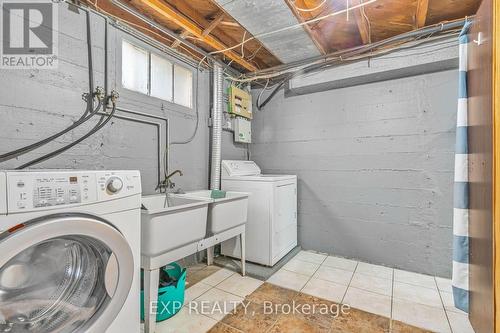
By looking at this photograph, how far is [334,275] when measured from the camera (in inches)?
85.7

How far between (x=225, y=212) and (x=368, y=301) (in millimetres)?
1269

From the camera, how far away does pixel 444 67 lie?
2.10 m

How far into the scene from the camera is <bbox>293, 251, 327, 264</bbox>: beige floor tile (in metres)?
2.51

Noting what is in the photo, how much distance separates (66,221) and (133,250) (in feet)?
1.18

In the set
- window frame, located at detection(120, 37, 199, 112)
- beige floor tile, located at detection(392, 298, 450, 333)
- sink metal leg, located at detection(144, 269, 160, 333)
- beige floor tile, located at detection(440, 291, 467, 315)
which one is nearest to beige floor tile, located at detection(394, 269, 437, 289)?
beige floor tile, located at detection(440, 291, 467, 315)

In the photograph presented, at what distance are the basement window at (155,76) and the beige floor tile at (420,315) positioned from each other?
2.45 meters

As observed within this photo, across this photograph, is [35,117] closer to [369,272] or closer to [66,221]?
[66,221]

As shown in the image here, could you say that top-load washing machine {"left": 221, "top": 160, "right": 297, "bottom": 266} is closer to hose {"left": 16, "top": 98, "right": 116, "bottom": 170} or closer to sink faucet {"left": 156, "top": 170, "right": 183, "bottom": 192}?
sink faucet {"left": 156, "top": 170, "right": 183, "bottom": 192}

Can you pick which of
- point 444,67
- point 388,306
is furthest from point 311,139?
Answer: point 388,306

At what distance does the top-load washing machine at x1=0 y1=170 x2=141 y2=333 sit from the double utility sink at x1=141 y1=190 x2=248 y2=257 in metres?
0.14

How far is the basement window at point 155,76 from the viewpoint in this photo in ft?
6.20

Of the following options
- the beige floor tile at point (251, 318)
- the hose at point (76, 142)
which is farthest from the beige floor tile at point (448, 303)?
the hose at point (76, 142)

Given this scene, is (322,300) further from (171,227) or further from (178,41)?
(178,41)

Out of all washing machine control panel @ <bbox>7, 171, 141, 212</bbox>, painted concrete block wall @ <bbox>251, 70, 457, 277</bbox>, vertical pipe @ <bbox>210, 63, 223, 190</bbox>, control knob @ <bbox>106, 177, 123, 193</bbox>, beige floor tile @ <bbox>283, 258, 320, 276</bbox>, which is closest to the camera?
washing machine control panel @ <bbox>7, 171, 141, 212</bbox>
